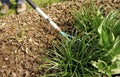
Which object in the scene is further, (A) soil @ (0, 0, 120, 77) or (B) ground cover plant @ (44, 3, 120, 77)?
(A) soil @ (0, 0, 120, 77)

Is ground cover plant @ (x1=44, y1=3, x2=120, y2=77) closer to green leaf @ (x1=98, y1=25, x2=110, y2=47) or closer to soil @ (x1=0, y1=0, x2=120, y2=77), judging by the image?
green leaf @ (x1=98, y1=25, x2=110, y2=47)

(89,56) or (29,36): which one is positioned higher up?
(29,36)

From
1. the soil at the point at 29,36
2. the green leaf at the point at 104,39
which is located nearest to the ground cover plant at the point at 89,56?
the green leaf at the point at 104,39

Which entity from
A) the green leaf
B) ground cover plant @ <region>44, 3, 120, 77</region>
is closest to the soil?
ground cover plant @ <region>44, 3, 120, 77</region>

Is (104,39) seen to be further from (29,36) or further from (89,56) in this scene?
(29,36)

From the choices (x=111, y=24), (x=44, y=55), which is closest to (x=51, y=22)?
(x=44, y=55)

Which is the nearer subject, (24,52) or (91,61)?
(91,61)

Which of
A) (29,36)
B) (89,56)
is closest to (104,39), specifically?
(89,56)

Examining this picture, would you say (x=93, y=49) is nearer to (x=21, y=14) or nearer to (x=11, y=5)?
(x=21, y=14)
